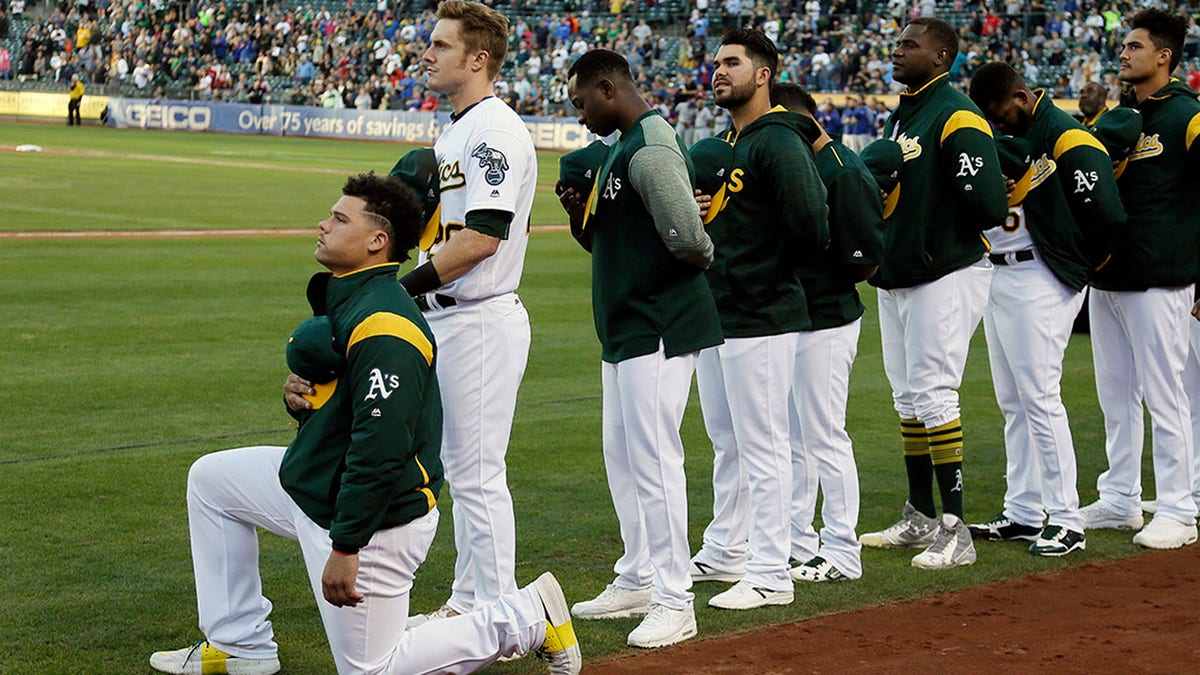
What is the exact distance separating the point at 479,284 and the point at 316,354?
1.11 metres

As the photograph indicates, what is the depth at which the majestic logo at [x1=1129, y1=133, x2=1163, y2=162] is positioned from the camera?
7715mm

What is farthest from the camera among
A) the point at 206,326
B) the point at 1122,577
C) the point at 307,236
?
the point at 307,236

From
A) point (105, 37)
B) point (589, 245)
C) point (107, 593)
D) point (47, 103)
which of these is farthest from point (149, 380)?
point (105, 37)

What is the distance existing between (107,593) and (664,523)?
2407 mm

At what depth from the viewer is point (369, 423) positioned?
440 centimetres

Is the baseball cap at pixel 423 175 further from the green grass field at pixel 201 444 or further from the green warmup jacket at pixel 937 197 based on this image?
the green warmup jacket at pixel 937 197

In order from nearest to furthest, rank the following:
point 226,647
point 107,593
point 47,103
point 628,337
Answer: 1. point 226,647
2. point 628,337
3. point 107,593
4. point 47,103

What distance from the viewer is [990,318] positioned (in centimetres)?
773

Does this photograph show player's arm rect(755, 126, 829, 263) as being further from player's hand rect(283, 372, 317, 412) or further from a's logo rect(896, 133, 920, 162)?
player's hand rect(283, 372, 317, 412)

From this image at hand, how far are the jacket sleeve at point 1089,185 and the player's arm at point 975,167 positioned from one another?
55 centimetres

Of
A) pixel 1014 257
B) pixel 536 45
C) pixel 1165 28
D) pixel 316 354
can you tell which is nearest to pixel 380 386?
pixel 316 354

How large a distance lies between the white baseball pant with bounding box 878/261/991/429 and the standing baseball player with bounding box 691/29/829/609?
0.95 meters

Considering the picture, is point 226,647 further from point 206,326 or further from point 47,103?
point 47,103

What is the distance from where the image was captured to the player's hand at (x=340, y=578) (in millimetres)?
4457
